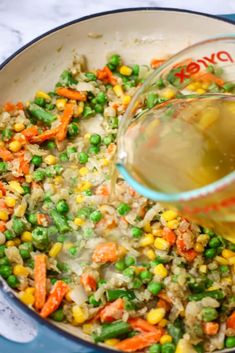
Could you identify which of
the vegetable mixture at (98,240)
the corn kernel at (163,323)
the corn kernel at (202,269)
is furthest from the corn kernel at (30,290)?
the corn kernel at (202,269)

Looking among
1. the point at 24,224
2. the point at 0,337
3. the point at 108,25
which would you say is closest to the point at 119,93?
the point at 108,25

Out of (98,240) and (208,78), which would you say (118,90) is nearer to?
(208,78)

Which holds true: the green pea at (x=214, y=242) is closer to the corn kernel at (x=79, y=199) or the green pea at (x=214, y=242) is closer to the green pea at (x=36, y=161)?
the corn kernel at (x=79, y=199)

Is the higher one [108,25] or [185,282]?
[108,25]

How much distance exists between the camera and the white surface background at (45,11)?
2.53m

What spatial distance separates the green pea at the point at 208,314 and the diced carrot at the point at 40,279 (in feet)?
1.28

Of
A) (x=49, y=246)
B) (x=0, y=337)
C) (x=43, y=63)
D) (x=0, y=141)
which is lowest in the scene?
(x=0, y=337)

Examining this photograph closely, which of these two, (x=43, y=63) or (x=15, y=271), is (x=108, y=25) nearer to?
(x=43, y=63)

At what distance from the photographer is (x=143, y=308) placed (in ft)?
6.02

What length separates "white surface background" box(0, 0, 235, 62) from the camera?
2.54 metres

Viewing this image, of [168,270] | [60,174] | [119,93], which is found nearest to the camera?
[168,270]

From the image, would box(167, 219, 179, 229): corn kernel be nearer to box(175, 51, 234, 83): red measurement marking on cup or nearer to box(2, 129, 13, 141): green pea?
box(175, 51, 234, 83): red measurement marking on cup

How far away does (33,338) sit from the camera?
5.88 ft

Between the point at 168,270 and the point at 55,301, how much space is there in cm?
30
